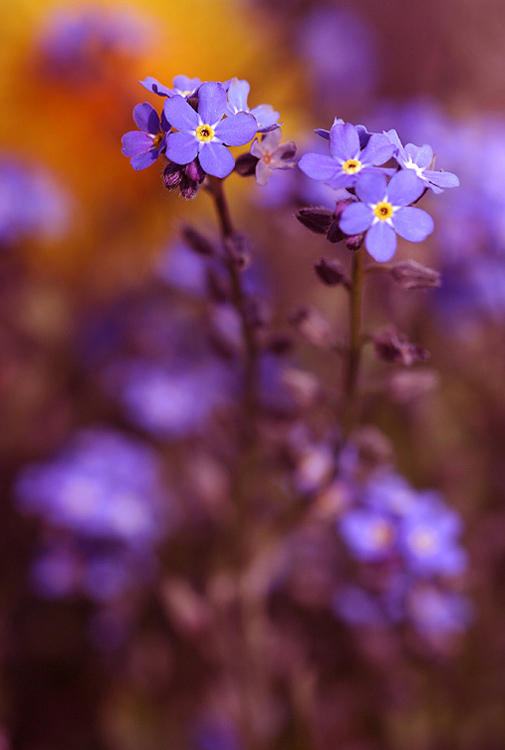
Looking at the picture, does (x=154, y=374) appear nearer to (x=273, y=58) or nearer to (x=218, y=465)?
(x=218, y=465)

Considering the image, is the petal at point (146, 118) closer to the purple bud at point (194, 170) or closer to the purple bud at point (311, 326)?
the purple bud at point (194, 170)

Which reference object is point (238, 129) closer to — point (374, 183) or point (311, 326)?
point (374, 183)

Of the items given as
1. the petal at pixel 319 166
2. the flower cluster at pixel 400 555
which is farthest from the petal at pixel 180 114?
the flower cluster at pixel 400 555

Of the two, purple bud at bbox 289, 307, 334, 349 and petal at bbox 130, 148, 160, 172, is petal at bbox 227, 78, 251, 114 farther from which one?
purple bud at bbox 289, 307, 334, 349

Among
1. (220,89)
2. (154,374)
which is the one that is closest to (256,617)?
(154,374)

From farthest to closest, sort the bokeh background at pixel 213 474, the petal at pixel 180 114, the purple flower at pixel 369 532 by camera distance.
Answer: the bokeh background at pixel 213 474
the purple flower at pixel 369 532
the petal at pixel 180 114
